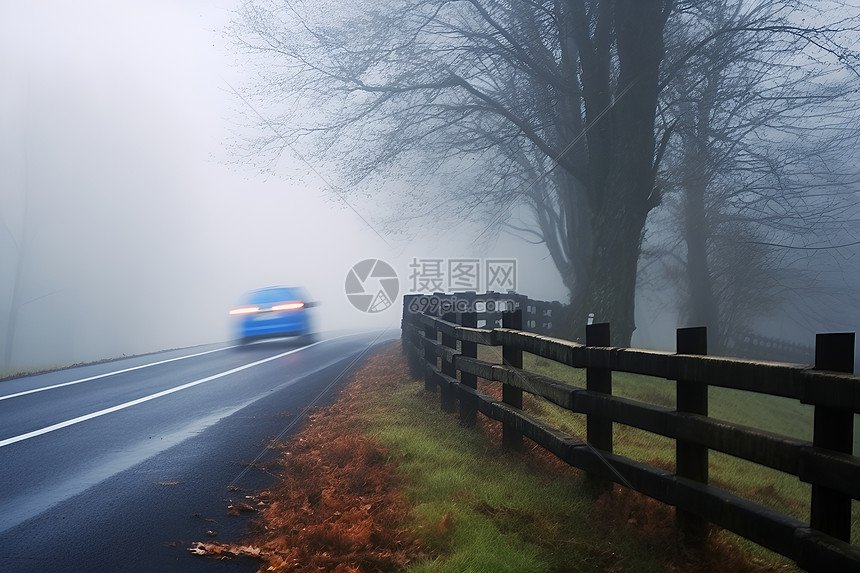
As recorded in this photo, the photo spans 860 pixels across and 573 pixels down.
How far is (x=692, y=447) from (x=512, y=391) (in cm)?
245

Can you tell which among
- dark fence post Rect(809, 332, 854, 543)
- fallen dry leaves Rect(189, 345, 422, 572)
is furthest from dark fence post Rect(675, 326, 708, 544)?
fallen dry leaves Rect(189, 345, 422, 572)

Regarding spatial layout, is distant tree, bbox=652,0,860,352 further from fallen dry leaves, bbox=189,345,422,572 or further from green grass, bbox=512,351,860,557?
fallen dry leaves, bbox=189,345,422,572

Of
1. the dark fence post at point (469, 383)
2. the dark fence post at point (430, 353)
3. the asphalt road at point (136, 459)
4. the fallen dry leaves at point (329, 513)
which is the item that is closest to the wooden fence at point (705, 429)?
the dark fence post at point (469, 383)

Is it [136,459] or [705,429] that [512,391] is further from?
[136,459]

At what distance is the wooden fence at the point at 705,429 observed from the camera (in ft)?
10.0

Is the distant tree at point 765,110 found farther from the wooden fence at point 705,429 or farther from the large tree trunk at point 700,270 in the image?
the wooden fence at point 705,429

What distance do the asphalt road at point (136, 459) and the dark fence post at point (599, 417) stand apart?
Answer: 100 inches

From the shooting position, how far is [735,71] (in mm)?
18328

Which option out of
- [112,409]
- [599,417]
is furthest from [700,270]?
[599,417]

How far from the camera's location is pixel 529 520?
4609 mm

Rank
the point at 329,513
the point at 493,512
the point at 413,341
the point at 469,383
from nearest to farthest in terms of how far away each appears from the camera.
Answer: the point at 493,512
the point at 329,513
the point at 469,383
the point at 413,341

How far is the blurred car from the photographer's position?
1966 centimetres

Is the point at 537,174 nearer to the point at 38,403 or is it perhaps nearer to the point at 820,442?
the point at 38,403

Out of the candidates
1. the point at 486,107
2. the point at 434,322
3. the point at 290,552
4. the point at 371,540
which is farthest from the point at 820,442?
the point at 486,107
